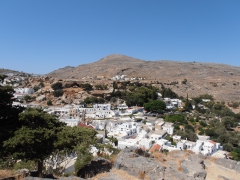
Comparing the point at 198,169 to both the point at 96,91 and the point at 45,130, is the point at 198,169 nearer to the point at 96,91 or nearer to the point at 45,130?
the point at 45,130

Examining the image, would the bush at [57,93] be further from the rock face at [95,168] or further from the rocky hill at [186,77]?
the rock face at [95,168]

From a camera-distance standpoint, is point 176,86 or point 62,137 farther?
point 176,86

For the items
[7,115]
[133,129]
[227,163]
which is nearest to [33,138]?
[7,115]

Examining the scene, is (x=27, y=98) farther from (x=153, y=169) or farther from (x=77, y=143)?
(x=153, y=169)

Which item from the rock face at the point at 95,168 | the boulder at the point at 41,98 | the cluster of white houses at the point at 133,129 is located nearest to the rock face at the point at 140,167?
the rock face at the point at 95,168

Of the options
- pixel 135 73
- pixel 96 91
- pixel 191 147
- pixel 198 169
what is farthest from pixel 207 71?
pixel 198 169

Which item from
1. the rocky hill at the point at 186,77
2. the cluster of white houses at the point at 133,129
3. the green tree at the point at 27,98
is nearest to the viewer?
the cluster of white houses at the point at 133,129

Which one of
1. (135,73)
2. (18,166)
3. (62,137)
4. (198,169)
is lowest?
(18,166)

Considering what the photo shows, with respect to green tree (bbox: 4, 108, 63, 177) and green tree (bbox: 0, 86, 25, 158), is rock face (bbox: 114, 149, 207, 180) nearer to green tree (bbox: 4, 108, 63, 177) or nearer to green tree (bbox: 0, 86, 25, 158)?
green tree (bbox: 4, 108, 63, 177)
